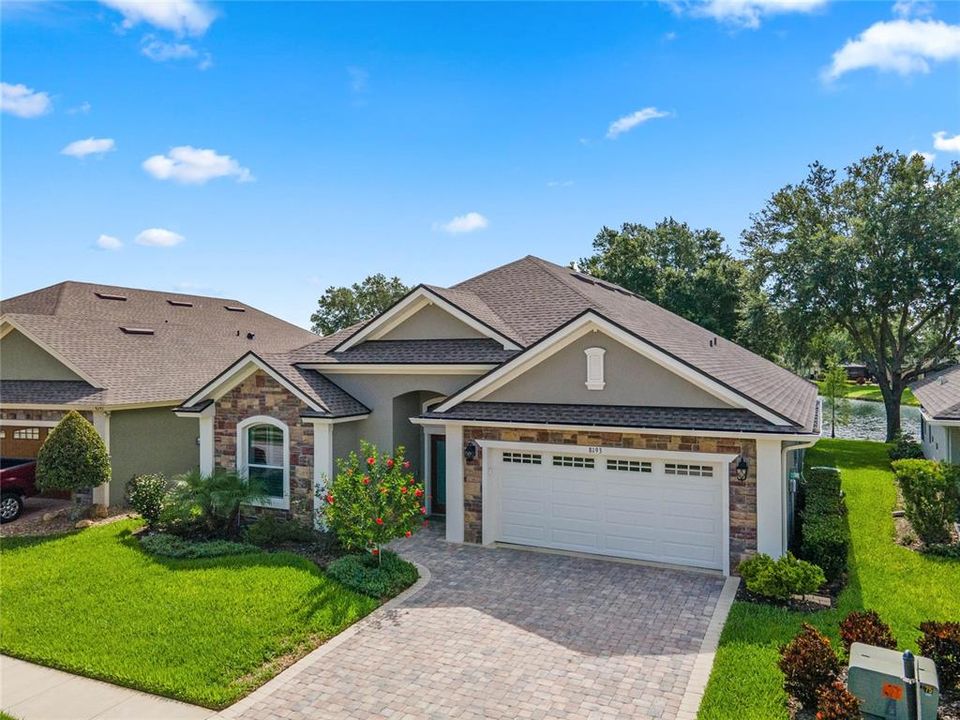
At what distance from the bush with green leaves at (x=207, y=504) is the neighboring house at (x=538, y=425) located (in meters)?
1.07

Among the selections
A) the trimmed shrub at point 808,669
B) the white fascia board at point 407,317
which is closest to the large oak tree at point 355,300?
the white fascia board at point 407,317

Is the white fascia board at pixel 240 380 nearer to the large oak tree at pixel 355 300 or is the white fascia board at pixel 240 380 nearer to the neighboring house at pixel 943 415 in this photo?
the neighboring house at pixel 943 415

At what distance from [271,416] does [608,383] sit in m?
8.07

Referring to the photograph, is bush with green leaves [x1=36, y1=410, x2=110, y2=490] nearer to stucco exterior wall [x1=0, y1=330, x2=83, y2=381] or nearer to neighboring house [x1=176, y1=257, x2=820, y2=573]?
neighboring house [x1=176, y1=257, x2=820, y2=573]

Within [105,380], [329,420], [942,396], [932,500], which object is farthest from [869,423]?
[105,380]

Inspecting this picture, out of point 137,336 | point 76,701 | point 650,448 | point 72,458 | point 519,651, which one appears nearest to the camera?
point 76,701

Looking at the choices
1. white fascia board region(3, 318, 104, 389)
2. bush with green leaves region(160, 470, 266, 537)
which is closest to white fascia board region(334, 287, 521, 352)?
bush with green leaves region(160, 470, 266, 537)

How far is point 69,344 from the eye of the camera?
18141mm

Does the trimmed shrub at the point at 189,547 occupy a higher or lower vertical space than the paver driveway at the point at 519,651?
higher

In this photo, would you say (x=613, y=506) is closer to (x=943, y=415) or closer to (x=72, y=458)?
(x=943, y=415)

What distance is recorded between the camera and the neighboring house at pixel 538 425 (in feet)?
37.9

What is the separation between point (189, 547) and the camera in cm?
1268

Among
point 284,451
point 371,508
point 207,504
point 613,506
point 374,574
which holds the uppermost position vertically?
point 284,451

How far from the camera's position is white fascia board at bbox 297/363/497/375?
1474cm
